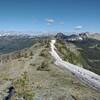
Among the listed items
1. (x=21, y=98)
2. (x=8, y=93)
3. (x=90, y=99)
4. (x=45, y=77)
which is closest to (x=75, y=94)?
(x=90, y=99)

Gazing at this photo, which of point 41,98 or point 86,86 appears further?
point 86,86

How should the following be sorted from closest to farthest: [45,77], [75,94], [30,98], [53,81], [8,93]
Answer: [30,98] → [75,94] → [8,93] → [53,81] → [45,77]

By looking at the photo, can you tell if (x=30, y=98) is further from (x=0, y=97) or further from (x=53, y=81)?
(x=53, y=81)

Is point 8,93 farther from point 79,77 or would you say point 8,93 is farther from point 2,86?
point 79,77

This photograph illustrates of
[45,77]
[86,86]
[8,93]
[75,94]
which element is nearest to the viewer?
[75,94]

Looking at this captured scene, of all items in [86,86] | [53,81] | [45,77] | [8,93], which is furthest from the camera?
[45,77]

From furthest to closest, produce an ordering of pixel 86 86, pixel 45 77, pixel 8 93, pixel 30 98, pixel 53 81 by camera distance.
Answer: pixel 45 77
pixel 53 81
pixel 86 86
pixel 8 93
pixel 30 98

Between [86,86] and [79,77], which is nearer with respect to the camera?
[86,86]

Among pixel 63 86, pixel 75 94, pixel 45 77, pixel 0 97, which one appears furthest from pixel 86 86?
pixel 0 97
